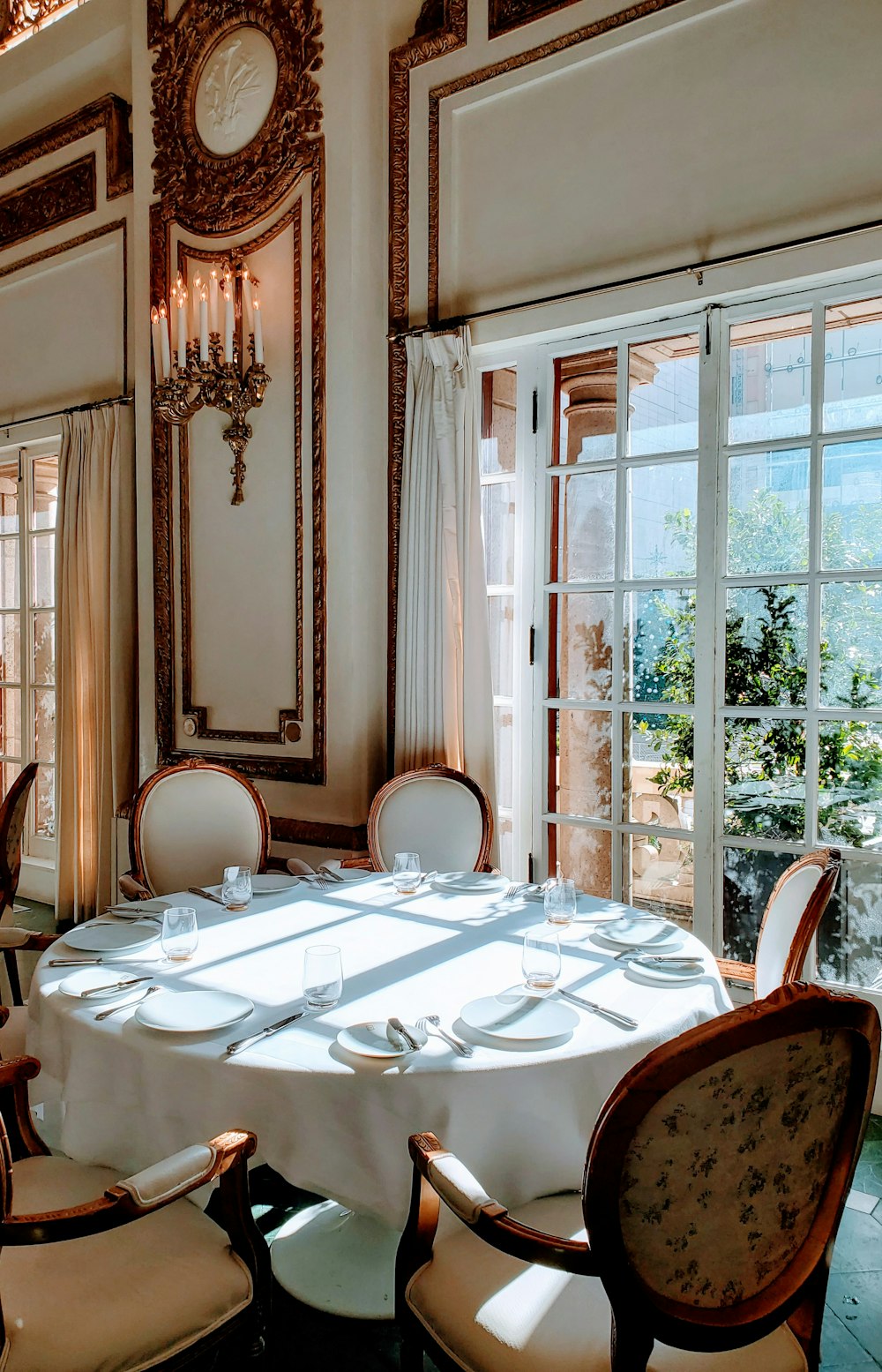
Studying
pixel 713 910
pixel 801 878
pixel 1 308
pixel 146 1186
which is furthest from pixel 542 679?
pixel 1 308

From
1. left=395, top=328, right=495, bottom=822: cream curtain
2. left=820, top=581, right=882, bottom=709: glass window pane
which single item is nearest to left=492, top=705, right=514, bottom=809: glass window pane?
left=395, top=328, right=495, bottom=822: cream curtain

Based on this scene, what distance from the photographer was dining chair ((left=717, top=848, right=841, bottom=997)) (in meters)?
1.47

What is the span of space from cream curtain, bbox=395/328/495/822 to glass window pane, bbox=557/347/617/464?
276 millimetres

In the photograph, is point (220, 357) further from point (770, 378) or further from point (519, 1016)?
point (519, 1016)

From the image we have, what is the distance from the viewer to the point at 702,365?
2.47 m

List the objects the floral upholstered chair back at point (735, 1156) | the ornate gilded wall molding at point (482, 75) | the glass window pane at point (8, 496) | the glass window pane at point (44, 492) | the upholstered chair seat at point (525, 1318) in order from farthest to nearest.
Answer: the glass window pane at point (8, 496), the glass window pane at point (44, 492), the ornate gilded wall molding at point (482, 75), the upholstered chair seat at point (525, 1318), the floral upholstered chair back at point (735, 1156)

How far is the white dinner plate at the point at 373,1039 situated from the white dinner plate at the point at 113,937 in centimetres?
55

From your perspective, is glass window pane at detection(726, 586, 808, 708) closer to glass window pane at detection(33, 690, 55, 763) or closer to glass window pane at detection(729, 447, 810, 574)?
glass window pane at detection(729, 447, 810, 574)

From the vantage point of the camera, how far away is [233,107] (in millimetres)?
3152

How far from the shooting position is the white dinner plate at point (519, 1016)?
4.20 feet

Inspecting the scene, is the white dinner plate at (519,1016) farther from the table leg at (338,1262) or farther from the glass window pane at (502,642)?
the glass window pane at (502,642)

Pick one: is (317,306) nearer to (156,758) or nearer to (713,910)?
(156,758)

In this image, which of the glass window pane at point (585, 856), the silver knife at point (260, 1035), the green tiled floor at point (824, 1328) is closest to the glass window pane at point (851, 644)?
the glass window pane at point (585, 856)

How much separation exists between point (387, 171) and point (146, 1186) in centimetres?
297
